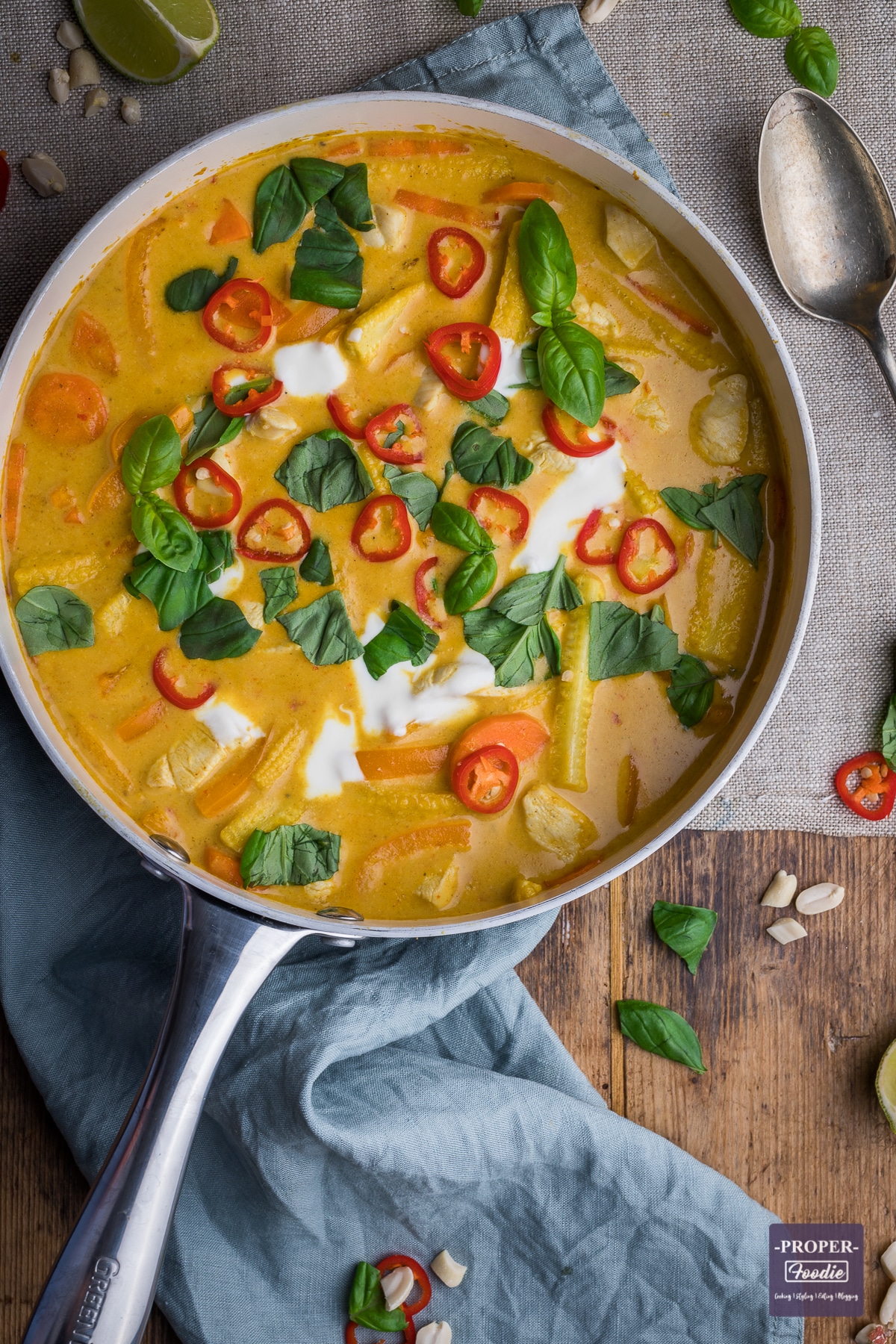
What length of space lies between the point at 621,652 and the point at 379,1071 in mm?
1263

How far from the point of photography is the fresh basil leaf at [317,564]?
99.9 inches

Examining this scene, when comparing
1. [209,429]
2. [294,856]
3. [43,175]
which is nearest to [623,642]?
[294,856]

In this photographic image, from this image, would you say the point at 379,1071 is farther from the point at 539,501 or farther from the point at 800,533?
the point at 800,533

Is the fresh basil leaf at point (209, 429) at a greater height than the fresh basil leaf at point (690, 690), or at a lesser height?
greater

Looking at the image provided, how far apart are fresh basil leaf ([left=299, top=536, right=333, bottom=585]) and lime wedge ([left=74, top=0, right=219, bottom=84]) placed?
4.27ft

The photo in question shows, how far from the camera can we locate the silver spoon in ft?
9.29

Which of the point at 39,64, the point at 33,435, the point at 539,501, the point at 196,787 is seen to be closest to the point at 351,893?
the point at 196,787

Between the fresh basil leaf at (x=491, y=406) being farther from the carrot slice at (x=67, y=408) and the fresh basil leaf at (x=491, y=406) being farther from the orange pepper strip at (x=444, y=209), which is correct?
the carrot slice at (x=67, y=408)

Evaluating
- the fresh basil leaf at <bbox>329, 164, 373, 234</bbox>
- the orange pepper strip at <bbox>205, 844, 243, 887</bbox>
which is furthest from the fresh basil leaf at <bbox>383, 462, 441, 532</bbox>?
the orange pepper strip at <bbox>205, 844, 243, 887</bbox>

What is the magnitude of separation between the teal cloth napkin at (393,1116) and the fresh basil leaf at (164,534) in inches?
26.6

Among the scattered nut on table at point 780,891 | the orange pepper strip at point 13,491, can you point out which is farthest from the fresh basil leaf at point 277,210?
the scattered nut on table at point 780,891

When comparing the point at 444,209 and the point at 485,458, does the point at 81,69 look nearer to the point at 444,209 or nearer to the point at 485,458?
the point at 444,209

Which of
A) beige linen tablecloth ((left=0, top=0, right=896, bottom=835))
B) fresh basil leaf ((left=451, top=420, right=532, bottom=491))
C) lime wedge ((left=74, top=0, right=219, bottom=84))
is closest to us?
fresh basil leaf ((left=451, top=420, right=532, bottom=491))

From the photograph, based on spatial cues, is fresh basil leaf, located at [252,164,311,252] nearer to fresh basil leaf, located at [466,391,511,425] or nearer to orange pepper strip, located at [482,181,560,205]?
orange pepper strip, located at [482,181,560,205]
